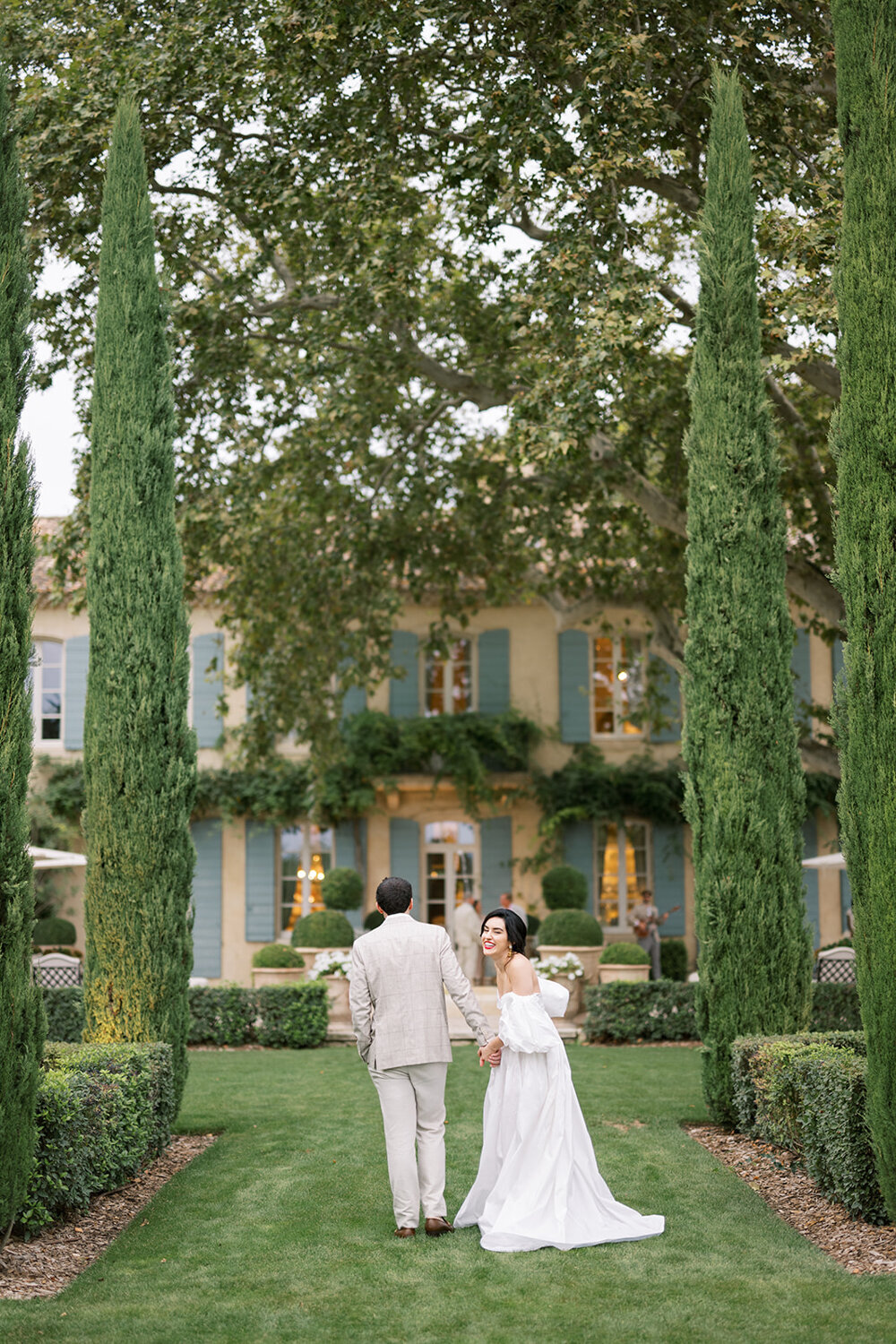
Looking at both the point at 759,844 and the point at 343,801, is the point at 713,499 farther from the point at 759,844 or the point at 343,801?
the point at 343,801

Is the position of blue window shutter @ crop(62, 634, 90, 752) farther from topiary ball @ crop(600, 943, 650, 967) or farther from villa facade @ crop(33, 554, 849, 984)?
topiary ball @ crop(600, 943, 650, 967)

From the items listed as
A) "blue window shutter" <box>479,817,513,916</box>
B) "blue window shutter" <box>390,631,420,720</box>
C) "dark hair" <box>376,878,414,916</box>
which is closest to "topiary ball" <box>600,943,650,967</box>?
"blue window shutter" <box>479,817,513,916</box>

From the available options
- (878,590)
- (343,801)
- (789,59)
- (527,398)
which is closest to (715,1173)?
(878,590)

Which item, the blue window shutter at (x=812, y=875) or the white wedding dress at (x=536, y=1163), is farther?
the blue window shutter at (x=812, y=875)

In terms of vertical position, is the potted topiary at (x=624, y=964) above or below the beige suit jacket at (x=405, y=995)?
below

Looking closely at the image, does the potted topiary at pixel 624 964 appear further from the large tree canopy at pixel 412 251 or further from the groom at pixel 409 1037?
the groom at pixel 409 1037

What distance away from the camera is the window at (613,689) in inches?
821

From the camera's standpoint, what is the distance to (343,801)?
784 inches

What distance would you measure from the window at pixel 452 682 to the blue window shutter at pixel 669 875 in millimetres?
3966

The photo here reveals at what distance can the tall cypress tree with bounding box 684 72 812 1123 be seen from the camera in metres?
7.68

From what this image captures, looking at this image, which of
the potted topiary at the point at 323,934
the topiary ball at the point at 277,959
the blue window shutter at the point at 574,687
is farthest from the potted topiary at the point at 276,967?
→ the blue window shutter at the point at 574,687

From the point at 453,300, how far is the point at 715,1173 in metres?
9.69

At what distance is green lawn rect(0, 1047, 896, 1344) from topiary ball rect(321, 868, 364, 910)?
35.0 ft

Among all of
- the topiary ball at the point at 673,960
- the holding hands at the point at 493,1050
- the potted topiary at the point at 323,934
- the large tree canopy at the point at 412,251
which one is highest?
the large tree canopy at the point at 412,251
